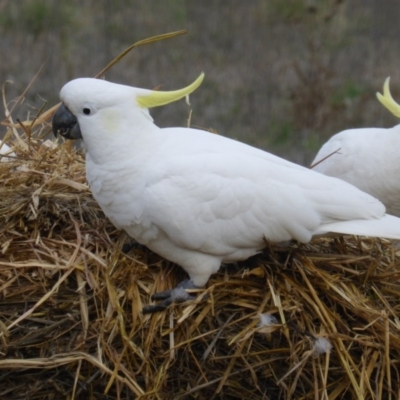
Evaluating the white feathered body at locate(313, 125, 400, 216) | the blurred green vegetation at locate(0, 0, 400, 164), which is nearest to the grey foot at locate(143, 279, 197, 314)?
the white feathered body at locate(313, 125, 400, 216)

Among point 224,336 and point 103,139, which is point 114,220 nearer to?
point 103,139

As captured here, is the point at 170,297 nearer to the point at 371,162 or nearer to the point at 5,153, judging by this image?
the point at 5,153

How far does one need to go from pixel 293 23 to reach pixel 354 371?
546 cm

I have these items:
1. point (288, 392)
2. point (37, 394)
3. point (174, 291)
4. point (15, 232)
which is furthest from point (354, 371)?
point (15, 232)

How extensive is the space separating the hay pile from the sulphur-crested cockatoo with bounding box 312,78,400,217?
2.29 feet

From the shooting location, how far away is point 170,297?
2.50 meters

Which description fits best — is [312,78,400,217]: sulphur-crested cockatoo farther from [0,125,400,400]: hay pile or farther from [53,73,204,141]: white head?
[53,73,204,141]: white head

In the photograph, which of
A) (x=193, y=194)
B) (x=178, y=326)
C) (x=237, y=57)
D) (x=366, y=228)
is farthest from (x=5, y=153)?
(x=237, y=57)

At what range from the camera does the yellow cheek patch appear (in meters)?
2.45

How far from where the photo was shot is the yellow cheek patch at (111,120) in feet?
8.02

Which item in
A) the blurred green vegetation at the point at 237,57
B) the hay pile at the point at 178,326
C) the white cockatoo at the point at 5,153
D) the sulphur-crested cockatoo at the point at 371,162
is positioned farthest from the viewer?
the blurred green vegetation at the point at 237,57

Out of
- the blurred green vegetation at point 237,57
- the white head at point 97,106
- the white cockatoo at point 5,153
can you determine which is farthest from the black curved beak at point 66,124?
the blurred green vegetation at point 237,57

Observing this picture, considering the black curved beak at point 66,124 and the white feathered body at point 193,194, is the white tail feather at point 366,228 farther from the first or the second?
the black curved beak at point 66,124

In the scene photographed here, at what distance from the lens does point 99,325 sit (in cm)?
243
